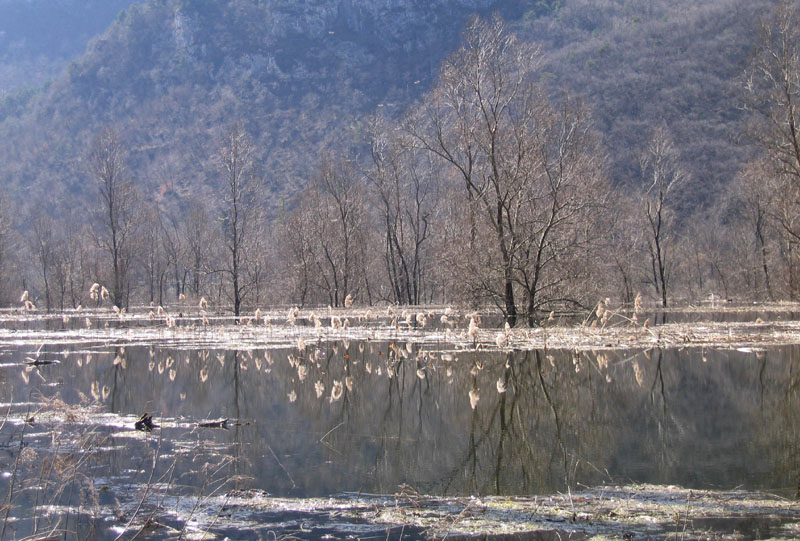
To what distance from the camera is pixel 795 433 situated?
9.85 metres

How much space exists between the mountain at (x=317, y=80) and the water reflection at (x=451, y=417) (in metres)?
71.0

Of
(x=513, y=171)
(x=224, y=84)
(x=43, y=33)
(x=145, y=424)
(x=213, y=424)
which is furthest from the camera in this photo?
(x=43, y=33)

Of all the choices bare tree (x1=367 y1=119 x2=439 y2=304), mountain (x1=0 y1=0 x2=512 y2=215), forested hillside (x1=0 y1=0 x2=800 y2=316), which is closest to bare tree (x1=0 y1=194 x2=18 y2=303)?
forested hillside (x1=0 y1=0 x2=800 y2=316)

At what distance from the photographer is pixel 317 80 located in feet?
456

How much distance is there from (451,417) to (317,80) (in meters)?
134

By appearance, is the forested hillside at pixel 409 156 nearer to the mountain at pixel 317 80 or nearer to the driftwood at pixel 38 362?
the mountain at pixel 317 80

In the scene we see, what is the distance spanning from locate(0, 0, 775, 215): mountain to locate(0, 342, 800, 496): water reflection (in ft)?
233

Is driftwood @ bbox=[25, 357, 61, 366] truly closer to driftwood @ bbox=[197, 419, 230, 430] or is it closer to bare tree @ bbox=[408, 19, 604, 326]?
driftwood @ bbox=[197, 419, 230, 430]

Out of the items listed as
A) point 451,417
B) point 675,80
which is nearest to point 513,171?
point 451,417

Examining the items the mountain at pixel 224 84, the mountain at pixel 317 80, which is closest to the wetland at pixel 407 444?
the mountain at pixel 317 80

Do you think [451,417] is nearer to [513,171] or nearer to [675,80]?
[513,171]

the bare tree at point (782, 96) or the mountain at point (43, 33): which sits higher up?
the mountain at point (43, 33)

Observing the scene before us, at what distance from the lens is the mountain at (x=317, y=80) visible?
95875 mm

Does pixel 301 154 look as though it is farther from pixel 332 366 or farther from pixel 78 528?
pixel 78 528
